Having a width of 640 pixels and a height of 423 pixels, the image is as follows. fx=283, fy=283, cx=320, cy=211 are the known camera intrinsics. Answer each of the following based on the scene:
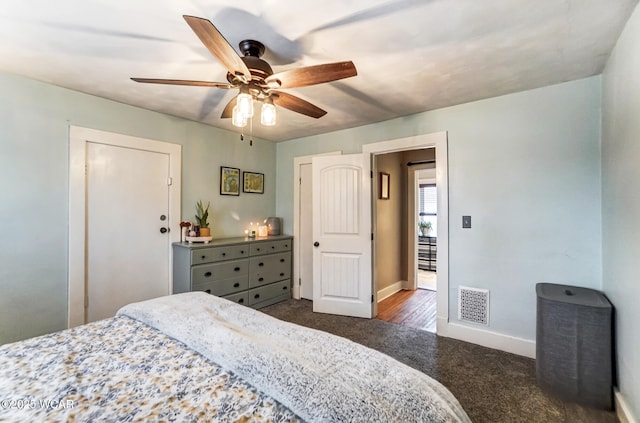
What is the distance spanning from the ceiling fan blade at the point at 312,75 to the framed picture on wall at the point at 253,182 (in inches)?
91.3

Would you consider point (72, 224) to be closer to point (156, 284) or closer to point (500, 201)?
point (156, 284)

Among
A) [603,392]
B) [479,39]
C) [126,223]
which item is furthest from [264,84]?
[603,392]

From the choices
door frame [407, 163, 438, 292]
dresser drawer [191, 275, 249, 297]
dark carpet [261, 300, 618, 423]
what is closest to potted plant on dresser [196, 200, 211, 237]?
dresser drawer [191, 275, 249, 297]

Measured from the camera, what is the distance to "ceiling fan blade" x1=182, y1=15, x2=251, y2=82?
113cm

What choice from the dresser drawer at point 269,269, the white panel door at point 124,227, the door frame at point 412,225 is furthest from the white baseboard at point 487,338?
the white panel door at point 124,227

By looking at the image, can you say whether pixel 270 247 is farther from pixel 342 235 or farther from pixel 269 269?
pixel 342 235

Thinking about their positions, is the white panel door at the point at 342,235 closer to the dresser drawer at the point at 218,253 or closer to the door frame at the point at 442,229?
Answer: the door frame at the point at 442,229

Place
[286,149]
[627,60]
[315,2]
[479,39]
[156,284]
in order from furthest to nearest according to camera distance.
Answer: [286,149] < [156,284] < [479,39] < [627,60] < [315,2]

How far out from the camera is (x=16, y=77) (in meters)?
2.20

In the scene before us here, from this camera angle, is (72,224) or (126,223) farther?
(126,223)

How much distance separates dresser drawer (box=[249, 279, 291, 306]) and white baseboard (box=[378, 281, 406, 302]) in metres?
1.32

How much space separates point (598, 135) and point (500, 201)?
2.60 ft

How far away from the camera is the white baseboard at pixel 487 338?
94.0 inches

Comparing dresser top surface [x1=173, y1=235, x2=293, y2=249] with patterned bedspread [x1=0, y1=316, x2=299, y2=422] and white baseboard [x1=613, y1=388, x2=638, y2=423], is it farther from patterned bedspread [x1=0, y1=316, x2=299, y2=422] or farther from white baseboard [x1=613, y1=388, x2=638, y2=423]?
white baseboard [x1=613, y1=388, x2=638, y2=423]
